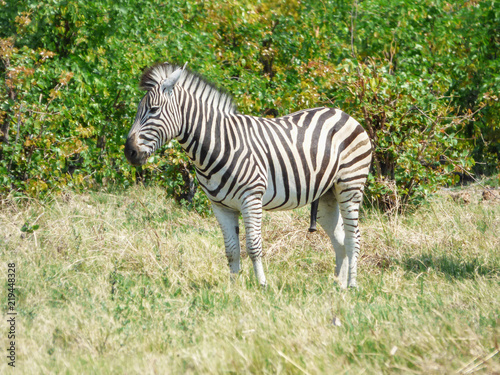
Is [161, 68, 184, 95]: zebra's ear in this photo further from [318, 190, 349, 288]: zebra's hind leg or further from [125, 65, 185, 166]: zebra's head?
[318, 190, 349, 288]: zebra's hind leg

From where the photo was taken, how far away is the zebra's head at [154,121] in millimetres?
4895

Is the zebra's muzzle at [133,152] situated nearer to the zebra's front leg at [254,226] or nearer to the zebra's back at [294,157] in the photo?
the zebra's back at [294,157]

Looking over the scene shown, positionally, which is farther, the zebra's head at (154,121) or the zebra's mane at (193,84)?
the zebra's mane at (193,84)

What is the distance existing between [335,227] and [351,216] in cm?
29

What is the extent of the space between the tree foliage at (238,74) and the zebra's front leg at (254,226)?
285 centimetres

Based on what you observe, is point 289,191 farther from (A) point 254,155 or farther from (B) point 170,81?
(B) point 170,81

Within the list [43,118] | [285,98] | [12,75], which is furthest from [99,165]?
Result: [285,98]

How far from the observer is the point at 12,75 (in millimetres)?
7355

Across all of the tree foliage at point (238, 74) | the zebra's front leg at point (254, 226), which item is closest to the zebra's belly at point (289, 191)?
the zebra's front leg at point (254, 226)

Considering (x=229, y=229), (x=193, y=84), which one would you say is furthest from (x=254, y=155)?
(x=193, y=84)

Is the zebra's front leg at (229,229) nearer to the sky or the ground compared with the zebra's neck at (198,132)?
nearer to the ground

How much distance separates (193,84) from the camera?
17.7ft

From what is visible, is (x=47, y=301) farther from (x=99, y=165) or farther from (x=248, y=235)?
(x=99, y=165)

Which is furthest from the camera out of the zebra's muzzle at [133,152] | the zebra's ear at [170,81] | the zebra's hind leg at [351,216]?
the zebra's hind leg at [351,216]
